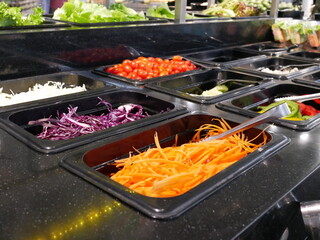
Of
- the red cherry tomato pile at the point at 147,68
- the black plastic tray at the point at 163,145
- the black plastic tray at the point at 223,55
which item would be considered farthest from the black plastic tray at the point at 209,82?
the black plastic tray at the point at 163,145

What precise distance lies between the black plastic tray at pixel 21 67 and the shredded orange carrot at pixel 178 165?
42.1 inches

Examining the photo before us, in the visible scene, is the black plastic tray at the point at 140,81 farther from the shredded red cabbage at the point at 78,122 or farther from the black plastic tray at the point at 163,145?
the black plastic tray at the point at 163,145

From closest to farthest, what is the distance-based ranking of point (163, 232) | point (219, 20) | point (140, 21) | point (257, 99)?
point (163, 232) < point (257, 99) < point (140, 21) < point (219, 20)

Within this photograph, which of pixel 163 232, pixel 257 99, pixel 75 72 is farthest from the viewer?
pixel 75 72

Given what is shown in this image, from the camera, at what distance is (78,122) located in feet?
5.47

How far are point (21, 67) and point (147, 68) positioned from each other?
765 mm

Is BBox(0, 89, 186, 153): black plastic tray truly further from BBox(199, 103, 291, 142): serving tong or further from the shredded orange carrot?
BBox(199, 103, 291, 142): serving tong

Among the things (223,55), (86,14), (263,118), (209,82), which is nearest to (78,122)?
(263,118)

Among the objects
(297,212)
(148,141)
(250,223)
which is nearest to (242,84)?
(148,141)

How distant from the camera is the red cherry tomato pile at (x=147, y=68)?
230cm

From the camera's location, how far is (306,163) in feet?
Result: 4.09

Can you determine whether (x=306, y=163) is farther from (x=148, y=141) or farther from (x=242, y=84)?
(x=242, y=84)

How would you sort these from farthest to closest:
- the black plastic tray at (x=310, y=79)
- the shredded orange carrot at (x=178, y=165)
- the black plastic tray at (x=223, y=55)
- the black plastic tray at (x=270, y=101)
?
the black plastic tray at (x=223, y=55)
the black plastic tray at (x=310, y=79)
the black plastic tray at (x=270, y=101)
the shredded orange carrot at (x=178, y=165)

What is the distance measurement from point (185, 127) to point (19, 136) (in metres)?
0.71
